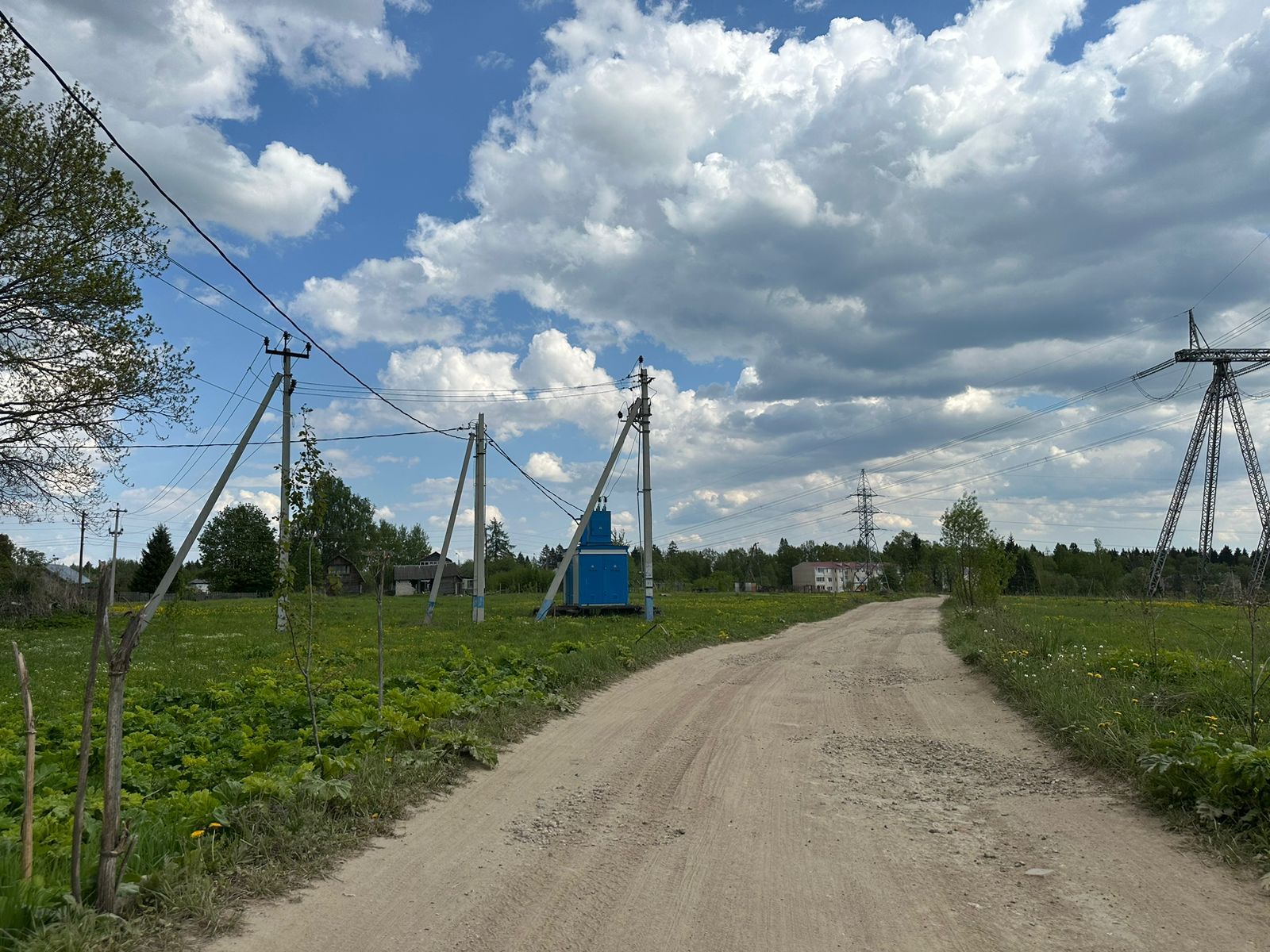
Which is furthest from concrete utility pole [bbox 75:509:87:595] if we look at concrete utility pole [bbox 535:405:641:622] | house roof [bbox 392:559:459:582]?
house roof [bbox 392:559:459:582]

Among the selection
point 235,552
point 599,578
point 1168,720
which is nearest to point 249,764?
point 1168,720

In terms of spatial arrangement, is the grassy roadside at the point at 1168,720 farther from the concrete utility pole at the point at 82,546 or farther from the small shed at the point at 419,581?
the small shed at the point at 419,581

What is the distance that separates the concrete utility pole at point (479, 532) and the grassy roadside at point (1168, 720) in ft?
51.4

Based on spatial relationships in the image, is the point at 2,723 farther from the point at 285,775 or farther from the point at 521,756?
the point at 521,756

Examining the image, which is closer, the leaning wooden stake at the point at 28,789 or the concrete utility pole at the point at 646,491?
the leaning wooden stake at the point at 28,789

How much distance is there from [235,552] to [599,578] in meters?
77.0

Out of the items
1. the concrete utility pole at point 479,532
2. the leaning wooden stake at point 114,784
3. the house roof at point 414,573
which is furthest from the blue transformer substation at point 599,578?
the house roof at point 414,573

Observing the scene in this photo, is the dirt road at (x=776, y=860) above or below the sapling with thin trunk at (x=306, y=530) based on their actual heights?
below

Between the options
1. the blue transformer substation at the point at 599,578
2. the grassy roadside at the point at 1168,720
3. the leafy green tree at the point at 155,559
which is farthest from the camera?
the leafy green tree at the point at 155,559

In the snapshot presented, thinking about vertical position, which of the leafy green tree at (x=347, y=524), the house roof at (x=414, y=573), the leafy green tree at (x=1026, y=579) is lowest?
the leafy green tree at (x=1026, y=579)

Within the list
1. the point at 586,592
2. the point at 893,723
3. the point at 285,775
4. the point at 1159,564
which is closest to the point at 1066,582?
the point at 1159,564

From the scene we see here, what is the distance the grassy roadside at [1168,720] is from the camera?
5.49 metres

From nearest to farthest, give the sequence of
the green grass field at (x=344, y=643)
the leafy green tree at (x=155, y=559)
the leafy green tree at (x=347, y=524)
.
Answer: the green grass field at (x=344, y=643)
the leafy green tree at (x=155, y=559)
the leafy green tree at (x=347, y=524)

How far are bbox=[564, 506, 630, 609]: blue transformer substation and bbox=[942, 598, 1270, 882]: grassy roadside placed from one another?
17.7 metres
